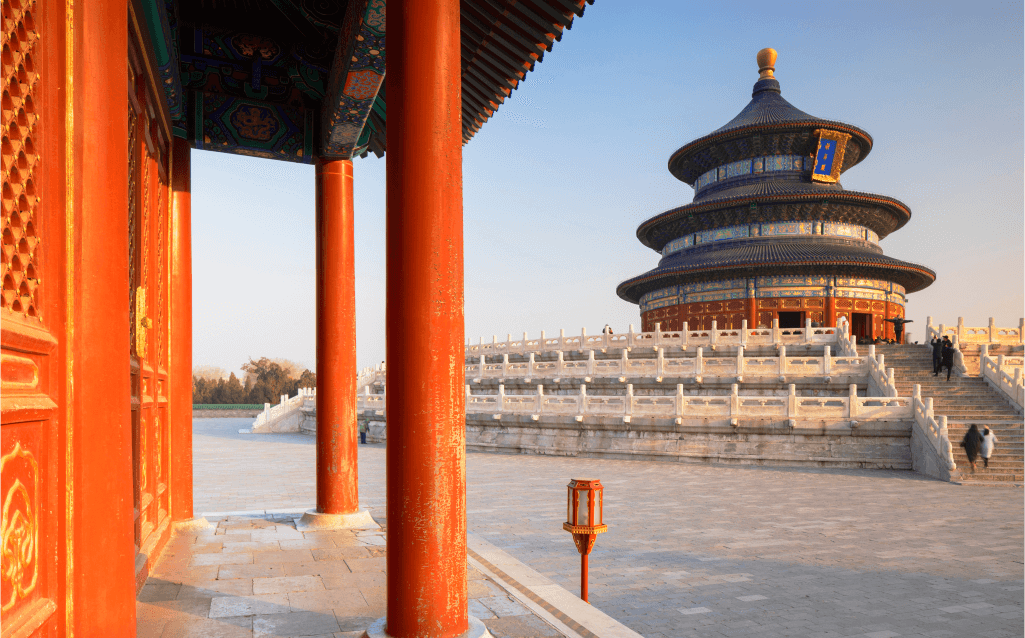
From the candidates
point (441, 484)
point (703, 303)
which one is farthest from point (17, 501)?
point (703, 303)

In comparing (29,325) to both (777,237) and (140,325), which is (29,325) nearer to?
(140,325)

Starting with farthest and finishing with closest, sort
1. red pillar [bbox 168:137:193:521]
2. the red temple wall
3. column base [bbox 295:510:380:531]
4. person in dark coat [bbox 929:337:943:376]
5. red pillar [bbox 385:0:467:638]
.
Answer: the red temple wall
person in dark coat [bbox 929:337:943:376]
column base [bbox 295:510:380:531]
red pillar [bbox 168:137:193:521]
red pillar [bbox 385:0:467:638]

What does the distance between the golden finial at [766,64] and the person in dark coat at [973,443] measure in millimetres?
30188

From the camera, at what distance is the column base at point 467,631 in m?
3.78

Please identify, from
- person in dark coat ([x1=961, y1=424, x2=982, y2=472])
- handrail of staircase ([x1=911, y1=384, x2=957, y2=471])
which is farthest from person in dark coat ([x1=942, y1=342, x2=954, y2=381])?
person in dark coat ([x1=961, y1=424, x2=982, y2=472])

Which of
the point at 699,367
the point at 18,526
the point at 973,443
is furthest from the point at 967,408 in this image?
the point at 18,526

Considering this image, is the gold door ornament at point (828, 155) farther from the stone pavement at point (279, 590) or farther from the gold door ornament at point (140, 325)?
the gold door ornament at point (140, 325)

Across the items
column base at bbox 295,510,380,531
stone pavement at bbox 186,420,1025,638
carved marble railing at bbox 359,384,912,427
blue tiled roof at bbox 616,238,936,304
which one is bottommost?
stone pavement at bbox 186,420,1025,638

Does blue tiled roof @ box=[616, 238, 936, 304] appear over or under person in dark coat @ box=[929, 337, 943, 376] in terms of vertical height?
over

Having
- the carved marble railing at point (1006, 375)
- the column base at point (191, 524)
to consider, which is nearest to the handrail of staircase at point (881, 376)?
the carved marble railing at point (1006, 375)

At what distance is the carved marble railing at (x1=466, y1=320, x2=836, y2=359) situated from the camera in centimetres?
2359

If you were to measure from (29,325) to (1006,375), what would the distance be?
68.2 feet

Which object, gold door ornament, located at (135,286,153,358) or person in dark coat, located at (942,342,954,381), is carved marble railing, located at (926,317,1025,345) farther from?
gold door ornament, located at (135,286,153,358)

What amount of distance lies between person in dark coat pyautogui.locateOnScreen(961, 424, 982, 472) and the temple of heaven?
18.0 metres
